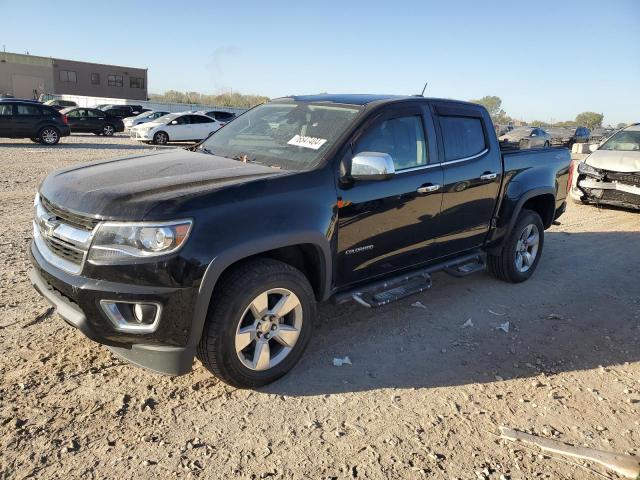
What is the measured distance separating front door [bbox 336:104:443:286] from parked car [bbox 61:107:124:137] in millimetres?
24382

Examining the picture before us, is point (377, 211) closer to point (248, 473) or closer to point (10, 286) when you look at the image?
point (248, 473)

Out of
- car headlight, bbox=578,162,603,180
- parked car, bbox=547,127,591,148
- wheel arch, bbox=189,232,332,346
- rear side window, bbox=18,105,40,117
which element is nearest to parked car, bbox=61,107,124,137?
rear side window, bbox=18,105,40,117

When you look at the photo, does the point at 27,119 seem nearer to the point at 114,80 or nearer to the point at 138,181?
the point at 138,181

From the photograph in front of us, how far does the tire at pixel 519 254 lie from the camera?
17.1 ft

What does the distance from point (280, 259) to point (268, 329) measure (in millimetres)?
487

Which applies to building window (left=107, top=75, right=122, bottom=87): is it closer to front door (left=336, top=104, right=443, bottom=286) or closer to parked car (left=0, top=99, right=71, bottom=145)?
parked car (left=0, top=99, right=71, bottom=145)

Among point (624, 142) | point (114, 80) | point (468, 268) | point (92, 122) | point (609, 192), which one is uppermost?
point (114, 80)

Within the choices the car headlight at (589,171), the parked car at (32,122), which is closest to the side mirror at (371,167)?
the car headlight at (589,171)

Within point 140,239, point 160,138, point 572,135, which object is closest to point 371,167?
point 140,239

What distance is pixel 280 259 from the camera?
337 cm

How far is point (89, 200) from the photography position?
111 inches

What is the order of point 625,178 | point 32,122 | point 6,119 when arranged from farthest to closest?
1. point 32,122
2. point 6,119
3. point 625,178

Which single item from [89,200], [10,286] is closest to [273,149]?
[89,200]

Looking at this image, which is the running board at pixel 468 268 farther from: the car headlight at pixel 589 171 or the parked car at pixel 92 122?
the parked car at pixel 92 122
